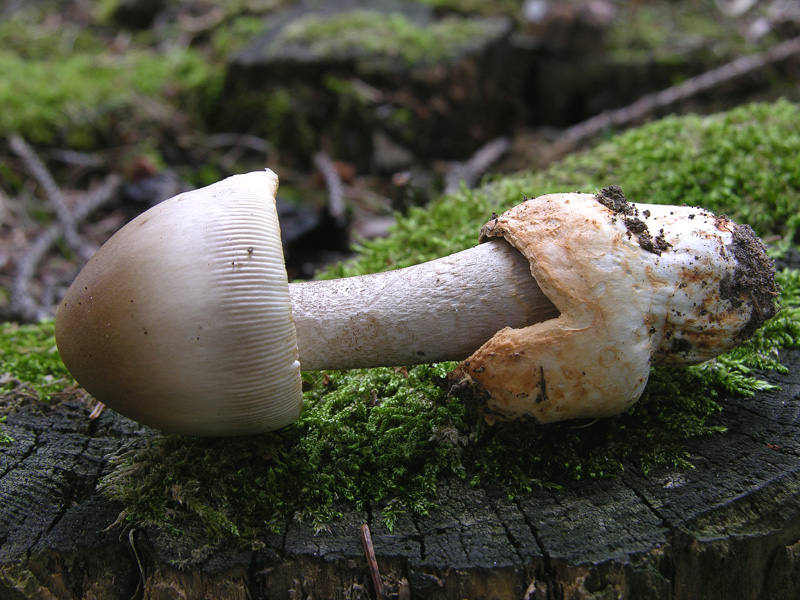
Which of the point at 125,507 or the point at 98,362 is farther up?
the point at 98,362

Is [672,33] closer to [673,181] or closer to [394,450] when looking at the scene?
[673,181]

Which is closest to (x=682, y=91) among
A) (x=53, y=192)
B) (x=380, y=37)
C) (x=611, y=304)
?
(x=380, y=37)

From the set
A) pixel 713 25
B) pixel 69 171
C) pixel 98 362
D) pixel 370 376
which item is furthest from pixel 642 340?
pixel 713 25

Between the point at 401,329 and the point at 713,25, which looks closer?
the point at 401,329

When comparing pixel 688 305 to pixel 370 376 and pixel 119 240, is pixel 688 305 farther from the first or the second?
pixel 119 240

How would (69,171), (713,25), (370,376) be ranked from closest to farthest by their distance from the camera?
1. (370,376)
2. (69,171)
3. (713,25)

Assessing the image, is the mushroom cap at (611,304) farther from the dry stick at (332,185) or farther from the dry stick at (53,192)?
the dry stick at (53,192)

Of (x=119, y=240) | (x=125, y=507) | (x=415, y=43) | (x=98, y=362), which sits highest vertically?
(x=415, y=43)

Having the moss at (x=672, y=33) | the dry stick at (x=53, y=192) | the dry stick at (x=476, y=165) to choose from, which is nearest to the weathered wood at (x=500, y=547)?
the dry stick at (x=53, y=192)
